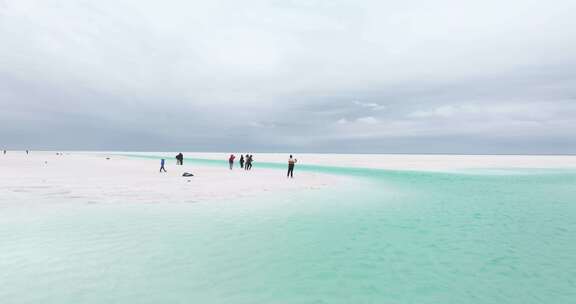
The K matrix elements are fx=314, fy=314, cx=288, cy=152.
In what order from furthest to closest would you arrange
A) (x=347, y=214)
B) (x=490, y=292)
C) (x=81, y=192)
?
(x=81, y=192), (x=347, y=214), (x=490, y=292)

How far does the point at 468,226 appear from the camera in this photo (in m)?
11.9

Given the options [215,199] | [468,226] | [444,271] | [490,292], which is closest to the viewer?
[490,292]

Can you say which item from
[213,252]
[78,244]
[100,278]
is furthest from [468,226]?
[78,244]

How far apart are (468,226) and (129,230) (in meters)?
12.1

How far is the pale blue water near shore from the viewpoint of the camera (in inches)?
235

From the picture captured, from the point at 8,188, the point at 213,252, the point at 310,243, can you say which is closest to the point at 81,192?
the point at 8,188

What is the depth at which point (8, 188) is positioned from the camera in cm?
1902

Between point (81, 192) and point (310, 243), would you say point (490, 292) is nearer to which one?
point (310, 243)

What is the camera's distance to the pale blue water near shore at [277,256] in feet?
19.6

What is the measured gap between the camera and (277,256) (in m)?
8.11

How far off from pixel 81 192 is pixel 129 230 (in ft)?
34.8

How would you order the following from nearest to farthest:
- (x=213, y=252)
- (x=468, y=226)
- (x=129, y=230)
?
(x=213, y=252) < (x=129, y=230) < (x=468, y=226)

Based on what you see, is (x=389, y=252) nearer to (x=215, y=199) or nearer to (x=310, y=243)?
(x=310, y=243)

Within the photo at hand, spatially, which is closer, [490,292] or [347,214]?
[490,292]
